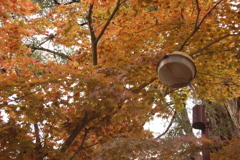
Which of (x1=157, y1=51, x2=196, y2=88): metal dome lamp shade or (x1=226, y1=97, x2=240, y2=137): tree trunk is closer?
(x1=157, y1=51, x2=196, y2=88): metal dome lamp shade

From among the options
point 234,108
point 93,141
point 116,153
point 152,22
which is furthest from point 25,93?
point 234,108

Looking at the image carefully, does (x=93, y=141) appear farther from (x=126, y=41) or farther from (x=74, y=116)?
(x=126, y=41)

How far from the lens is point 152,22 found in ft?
16.7

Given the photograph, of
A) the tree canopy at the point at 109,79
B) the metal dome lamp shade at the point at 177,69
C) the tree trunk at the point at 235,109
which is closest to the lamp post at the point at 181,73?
the metal dome lamp shade at the point at 177,69

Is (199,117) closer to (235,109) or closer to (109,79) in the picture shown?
(109,79)

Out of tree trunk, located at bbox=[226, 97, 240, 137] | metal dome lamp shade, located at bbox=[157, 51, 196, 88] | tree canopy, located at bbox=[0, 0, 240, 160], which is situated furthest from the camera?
tree trunk, located at bbox=[226, 97, 240, 137]

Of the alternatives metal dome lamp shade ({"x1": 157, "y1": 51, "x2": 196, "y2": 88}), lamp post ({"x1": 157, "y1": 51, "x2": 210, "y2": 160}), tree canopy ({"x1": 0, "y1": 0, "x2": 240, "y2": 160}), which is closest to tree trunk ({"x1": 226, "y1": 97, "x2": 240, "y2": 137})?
tree canopy ({"x1": 0, "y1": 0, "x2": 240, "y2": 160})

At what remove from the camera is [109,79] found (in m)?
3.16

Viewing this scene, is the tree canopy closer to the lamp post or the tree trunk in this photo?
the lamp post

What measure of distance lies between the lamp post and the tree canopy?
253mm

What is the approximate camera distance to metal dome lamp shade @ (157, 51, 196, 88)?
9.32ft

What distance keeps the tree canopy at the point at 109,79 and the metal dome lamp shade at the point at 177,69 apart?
47 centimetres

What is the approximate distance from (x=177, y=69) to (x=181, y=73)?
64mm

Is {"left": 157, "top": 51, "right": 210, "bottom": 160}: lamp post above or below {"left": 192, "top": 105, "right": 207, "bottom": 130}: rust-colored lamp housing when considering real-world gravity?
above
